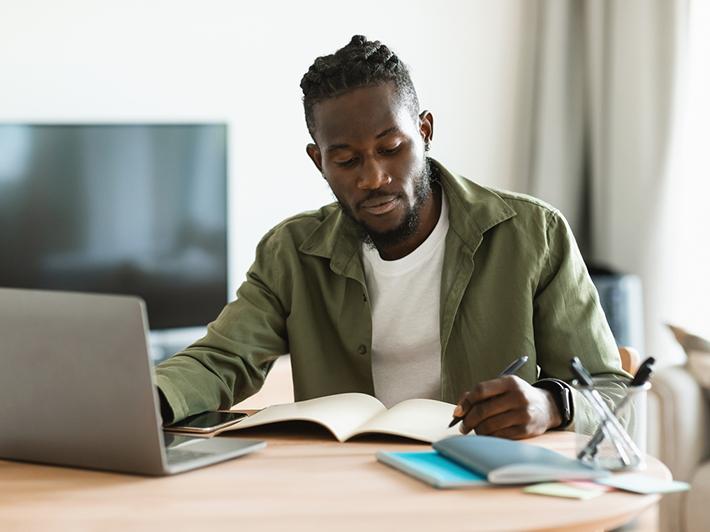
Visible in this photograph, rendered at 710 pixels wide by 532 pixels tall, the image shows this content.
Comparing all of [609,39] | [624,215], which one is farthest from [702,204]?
[609,39]

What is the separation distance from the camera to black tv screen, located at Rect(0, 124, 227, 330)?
326 centimetres

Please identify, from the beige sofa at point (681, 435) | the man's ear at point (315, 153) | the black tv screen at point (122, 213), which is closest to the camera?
the man's ear at point (315, 153)

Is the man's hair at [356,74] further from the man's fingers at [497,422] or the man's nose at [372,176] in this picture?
the man's fingers at [497,422]

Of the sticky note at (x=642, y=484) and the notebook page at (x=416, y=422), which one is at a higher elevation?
the sticky note at (x=642, y=484)

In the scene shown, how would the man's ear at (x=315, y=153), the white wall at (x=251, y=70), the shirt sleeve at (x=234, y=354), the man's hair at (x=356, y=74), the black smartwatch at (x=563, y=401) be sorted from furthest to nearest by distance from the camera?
1. the white wall at (x=251, y=70)
2. the man's ear at (x=315, y=153)
3. the man's hair at (x=356, y=74)
4. the shirt sleeve at (x=234, y=354)
5. the black smartwatch at (x=563, y=401)

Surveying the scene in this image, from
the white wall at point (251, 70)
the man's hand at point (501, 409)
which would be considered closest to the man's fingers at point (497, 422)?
the man's hand at point (501, 409)

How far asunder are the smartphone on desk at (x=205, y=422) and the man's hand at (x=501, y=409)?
0.35 m

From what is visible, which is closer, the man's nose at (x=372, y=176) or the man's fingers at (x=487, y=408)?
the man's fingers at (x=487, y=408)

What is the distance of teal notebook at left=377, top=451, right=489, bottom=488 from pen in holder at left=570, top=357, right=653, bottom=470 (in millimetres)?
141

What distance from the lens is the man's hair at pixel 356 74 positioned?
1879mm

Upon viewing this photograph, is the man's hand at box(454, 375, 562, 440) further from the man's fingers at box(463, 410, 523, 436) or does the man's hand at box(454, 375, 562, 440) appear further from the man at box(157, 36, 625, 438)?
the man at box(157, 36, 625, 438)

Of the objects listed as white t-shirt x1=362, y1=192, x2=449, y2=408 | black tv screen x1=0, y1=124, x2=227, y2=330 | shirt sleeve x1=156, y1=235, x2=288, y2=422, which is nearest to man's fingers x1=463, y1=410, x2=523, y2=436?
shirt sleeve x1=156, y1=235, x2=288, y2=422

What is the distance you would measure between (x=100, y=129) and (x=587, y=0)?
6.59 feet

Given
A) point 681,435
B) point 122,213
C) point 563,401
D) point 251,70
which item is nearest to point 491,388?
point 563,401
